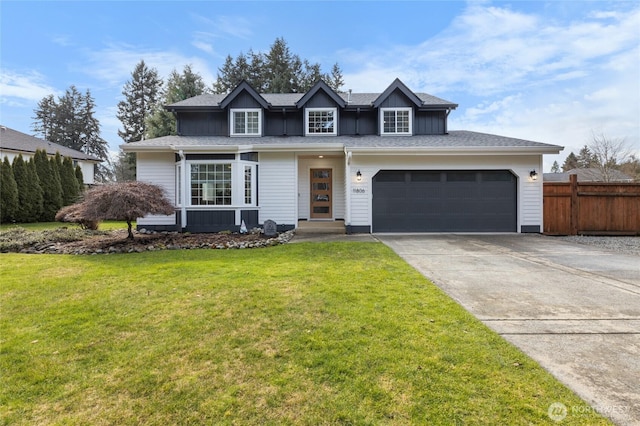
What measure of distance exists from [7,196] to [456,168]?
67.5 feet

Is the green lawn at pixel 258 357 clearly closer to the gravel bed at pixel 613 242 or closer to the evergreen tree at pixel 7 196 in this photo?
the gravel bed at pixel 613 242

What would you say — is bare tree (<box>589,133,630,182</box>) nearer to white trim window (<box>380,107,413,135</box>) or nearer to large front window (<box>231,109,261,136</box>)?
white trim window (<box>380,107,413,135</box>)

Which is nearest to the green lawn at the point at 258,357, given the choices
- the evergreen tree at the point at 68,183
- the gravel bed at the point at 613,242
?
the gravel bed at the point at 613,242

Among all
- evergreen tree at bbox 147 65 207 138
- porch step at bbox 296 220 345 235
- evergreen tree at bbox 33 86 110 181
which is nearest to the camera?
porch step at bbox 296 220 345 235

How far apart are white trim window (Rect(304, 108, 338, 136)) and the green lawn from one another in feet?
31.1

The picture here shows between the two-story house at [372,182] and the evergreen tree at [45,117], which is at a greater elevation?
the evergreen tree at [45,117]

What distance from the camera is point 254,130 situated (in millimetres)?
13172

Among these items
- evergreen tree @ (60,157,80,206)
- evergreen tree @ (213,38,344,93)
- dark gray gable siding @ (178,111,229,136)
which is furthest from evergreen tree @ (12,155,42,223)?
evergreen tree @ (213,38,344,93)

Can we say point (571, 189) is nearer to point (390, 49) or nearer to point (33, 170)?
point (390, 49)

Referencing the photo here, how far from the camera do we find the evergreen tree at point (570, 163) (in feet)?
172

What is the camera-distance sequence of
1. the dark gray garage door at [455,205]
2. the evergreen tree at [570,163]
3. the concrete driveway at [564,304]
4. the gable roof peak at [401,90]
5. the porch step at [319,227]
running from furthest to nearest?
the evergreen tree at [570,163], the gable roof peak at [401,90], the porch step at [319,227], the dark gray garage door at [455,205], the concrete driveway at [564,304]

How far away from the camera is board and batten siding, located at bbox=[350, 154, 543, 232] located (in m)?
11.0

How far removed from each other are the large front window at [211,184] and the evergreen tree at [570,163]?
60.1m

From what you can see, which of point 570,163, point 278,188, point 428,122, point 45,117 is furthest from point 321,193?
point 570,163
